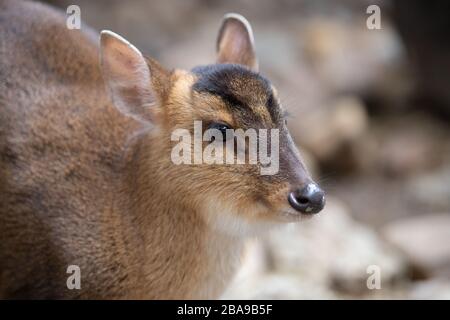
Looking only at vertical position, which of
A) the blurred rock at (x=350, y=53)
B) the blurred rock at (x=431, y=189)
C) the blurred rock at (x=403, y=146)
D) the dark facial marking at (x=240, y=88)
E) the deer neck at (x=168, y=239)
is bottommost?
the deer neck at (x=168, y=239)

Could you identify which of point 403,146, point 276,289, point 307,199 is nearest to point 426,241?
point 276,289

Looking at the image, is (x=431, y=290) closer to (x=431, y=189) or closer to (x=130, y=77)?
(x=431, y=189)

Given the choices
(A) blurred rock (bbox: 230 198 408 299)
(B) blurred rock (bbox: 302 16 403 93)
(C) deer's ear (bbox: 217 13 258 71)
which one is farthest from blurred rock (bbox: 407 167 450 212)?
(C) deer's ear (bbox: 217 13 258 71)

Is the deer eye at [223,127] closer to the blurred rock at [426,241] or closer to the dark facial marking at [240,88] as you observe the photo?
the dark facial marking at [240,88]

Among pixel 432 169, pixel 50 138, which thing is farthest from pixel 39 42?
pixel 432 169

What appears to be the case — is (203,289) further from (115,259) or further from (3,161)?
(3,161)

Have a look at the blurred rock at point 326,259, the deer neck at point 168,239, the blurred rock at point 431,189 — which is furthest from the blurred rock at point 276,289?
the blurred rock at point 431,189

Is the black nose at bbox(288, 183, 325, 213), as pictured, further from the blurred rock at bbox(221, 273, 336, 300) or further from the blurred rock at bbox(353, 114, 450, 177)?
the blurred rock at bbox(353, 114, 450, 177)
